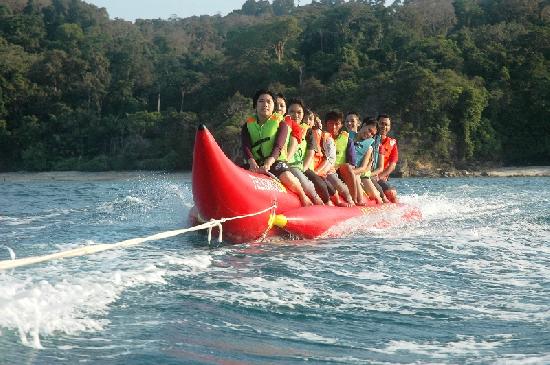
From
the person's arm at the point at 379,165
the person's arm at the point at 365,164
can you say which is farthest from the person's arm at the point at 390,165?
the person's arm at the point at 365,164

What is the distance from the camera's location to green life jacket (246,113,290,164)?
6121 millimetres

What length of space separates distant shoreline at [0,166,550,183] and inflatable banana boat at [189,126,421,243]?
21.7 metres

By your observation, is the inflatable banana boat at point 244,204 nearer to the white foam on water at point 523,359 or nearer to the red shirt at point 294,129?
the red shirt at point 294,129

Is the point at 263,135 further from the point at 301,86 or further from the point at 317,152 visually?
the point at 301,86

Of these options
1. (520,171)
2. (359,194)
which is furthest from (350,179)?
(520,171)

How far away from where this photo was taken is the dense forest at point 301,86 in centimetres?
3059

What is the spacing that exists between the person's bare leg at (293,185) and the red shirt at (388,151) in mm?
2423

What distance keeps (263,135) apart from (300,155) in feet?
1.91

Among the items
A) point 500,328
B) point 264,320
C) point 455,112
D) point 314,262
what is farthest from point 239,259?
point 455,112

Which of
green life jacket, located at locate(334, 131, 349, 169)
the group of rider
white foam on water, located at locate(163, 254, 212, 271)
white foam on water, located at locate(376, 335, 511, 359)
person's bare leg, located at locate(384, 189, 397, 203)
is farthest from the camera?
person's bare leg, located at locate(384, 189, 397, 203)

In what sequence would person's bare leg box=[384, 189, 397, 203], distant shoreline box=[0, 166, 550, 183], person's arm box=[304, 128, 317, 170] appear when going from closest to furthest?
person's arm box=[304, 128, 317, 170], person's bare leg box=[384, 189, 397, 203], distant shoreline box=[0, 166, 550, 183]

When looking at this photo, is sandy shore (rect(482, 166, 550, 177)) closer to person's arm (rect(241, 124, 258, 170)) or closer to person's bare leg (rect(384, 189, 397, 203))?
person's bare leg (rect(384, 189, 397, 203))

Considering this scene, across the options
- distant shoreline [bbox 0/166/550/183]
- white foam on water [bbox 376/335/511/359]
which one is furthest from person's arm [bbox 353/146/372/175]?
distant shoreline [bbox 0/166/550/183]

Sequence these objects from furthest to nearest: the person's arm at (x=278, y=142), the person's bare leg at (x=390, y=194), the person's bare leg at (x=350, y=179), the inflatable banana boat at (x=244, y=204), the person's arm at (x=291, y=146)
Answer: the person's bare leg at (x=390, y=194) < the person's bare leg at (x=350, y=179) < the person's arm at (x=291, y=146) < the person's arm at (x=278, y=142) < the inflatable banana boat at (x=244, y=204)
